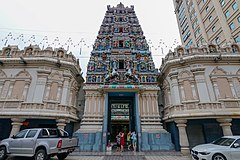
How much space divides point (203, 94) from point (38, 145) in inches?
539

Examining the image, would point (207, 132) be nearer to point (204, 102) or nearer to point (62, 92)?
point (204, 102)

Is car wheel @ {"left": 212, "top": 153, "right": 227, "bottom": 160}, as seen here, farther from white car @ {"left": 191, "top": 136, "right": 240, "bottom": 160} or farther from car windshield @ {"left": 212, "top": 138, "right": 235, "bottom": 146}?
car windshield @ {"left": 212, "top": 138, "right": 235, "bottom": 146}

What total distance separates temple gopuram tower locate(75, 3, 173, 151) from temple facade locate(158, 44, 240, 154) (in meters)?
1.96

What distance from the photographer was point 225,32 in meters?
22.9

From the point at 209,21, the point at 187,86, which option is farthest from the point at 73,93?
the point at 209,21

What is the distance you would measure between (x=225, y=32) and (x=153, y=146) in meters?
23.3

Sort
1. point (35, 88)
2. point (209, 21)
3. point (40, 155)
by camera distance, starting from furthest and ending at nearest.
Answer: point (209, 21) < point (35, 88) < point (40, 155)

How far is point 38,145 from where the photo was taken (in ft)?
25.7

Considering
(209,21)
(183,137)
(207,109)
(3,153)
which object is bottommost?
(3,153)

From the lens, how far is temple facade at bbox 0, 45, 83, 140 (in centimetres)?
1224

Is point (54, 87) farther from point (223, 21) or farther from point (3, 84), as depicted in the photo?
point (223, 21)

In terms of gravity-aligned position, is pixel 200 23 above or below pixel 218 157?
above

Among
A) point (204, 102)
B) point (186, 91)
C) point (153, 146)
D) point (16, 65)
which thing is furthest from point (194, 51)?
point (16, 65)

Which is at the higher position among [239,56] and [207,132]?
[239,56]
